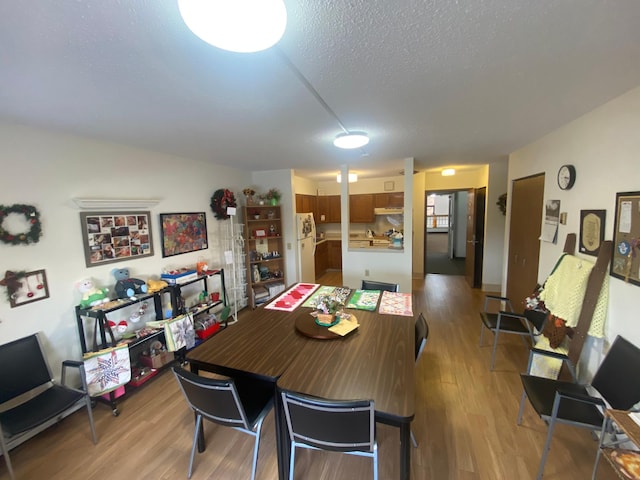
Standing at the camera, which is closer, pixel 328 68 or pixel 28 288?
pixel 328 68

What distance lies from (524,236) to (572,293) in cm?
156

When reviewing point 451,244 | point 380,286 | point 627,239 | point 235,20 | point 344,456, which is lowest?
point 344,456

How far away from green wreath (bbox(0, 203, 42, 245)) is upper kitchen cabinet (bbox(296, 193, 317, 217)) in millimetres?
3664

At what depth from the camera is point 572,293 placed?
81.6 inches

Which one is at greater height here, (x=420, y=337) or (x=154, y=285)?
(x=154, y=285)

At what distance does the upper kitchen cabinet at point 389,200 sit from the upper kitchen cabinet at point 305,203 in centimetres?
144

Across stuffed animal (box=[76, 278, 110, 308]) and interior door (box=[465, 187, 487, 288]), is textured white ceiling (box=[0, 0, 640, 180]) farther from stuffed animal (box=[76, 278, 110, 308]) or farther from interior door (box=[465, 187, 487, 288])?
interior door (box=[465, 187, 487, 288])

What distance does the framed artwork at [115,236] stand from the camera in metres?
2.42

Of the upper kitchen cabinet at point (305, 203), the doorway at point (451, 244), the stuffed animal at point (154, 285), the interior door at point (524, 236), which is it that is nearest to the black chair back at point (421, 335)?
the interior door at point (524, 236)

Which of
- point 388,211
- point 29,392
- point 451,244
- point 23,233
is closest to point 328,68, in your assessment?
point 23,233

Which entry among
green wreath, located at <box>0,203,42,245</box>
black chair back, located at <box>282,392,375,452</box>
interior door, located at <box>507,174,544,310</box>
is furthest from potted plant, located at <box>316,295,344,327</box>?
interior door, located at <box>507,174,544,310</box>

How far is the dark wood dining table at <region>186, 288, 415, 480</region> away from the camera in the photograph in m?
1.32

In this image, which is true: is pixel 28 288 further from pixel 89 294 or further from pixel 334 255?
pixel 334 255

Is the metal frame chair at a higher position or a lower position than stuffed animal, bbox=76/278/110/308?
lower
